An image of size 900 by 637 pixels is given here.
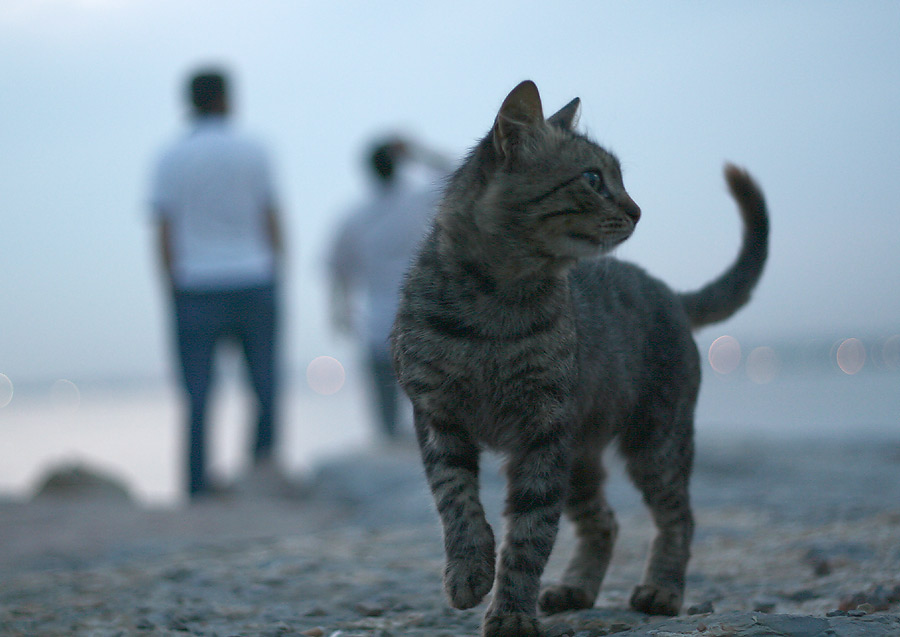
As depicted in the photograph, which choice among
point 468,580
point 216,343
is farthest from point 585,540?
point 216,343

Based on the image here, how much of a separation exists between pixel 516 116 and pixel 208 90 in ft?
12.1

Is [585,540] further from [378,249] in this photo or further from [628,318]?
[378,249]

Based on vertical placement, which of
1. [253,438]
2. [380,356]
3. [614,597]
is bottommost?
[614,597]

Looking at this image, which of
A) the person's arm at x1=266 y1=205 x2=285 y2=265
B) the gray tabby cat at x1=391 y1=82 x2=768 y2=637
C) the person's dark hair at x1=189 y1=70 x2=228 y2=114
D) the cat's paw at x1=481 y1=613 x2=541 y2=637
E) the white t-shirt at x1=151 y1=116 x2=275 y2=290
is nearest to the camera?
the cat's paw at x1=481 y1=613 x2=541 y2=637

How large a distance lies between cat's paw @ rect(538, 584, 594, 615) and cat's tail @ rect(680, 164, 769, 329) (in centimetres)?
116

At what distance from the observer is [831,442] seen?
297 inches

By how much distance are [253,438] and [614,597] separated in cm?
362

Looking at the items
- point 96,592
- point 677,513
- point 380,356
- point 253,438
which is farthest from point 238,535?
point 677,513

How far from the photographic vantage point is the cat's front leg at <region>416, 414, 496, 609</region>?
2258 millimetres

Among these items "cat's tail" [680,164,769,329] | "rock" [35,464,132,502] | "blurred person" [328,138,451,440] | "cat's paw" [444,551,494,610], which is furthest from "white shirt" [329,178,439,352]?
"cat's paw" [444,551,494,610]

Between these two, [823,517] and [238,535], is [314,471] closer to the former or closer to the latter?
[238,535]

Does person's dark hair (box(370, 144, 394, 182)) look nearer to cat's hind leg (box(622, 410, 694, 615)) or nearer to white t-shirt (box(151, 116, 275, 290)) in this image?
white t-shirt (box(151, 116, 275, 290))

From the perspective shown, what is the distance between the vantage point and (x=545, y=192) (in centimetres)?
243

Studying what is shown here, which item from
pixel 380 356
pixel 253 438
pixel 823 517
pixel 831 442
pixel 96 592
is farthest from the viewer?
pixel 831 442
